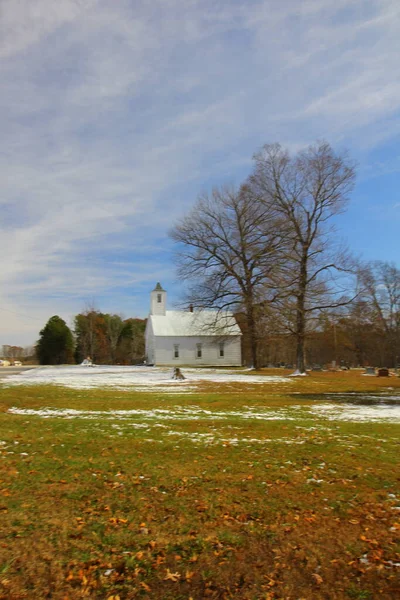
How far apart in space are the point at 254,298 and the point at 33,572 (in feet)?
99.0

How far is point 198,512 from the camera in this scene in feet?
16.3

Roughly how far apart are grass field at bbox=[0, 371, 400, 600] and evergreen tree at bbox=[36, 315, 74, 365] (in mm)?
54752

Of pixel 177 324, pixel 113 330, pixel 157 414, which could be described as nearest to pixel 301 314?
pixel 157 414

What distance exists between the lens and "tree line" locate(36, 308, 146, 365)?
61750 millimetres

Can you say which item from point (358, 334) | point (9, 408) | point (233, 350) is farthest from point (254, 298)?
point (358, 334)

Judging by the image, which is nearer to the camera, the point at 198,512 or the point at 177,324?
the point at 198,512

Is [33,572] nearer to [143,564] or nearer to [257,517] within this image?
[143,564]

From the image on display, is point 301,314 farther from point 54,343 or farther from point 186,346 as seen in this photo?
point 54,343

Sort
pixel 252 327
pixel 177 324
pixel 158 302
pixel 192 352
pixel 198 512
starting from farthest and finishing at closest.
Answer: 1. pixel 158 302
2. pixel 177 324
3. pixel 192 352
4. pixel 252 327
5. pixel 198 512

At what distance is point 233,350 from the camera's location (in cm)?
5259

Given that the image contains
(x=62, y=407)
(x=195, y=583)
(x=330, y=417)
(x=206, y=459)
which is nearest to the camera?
(x=195, y=583)

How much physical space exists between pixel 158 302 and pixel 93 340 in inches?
664

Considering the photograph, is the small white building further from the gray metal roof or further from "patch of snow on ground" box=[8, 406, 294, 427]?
"patch of snow on ground" box=[8, 406, 294, 427]

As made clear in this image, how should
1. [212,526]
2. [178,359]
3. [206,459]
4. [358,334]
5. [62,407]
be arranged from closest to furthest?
[212,526] < [206,459] < [62,407] < [178,359] < [358,334]
